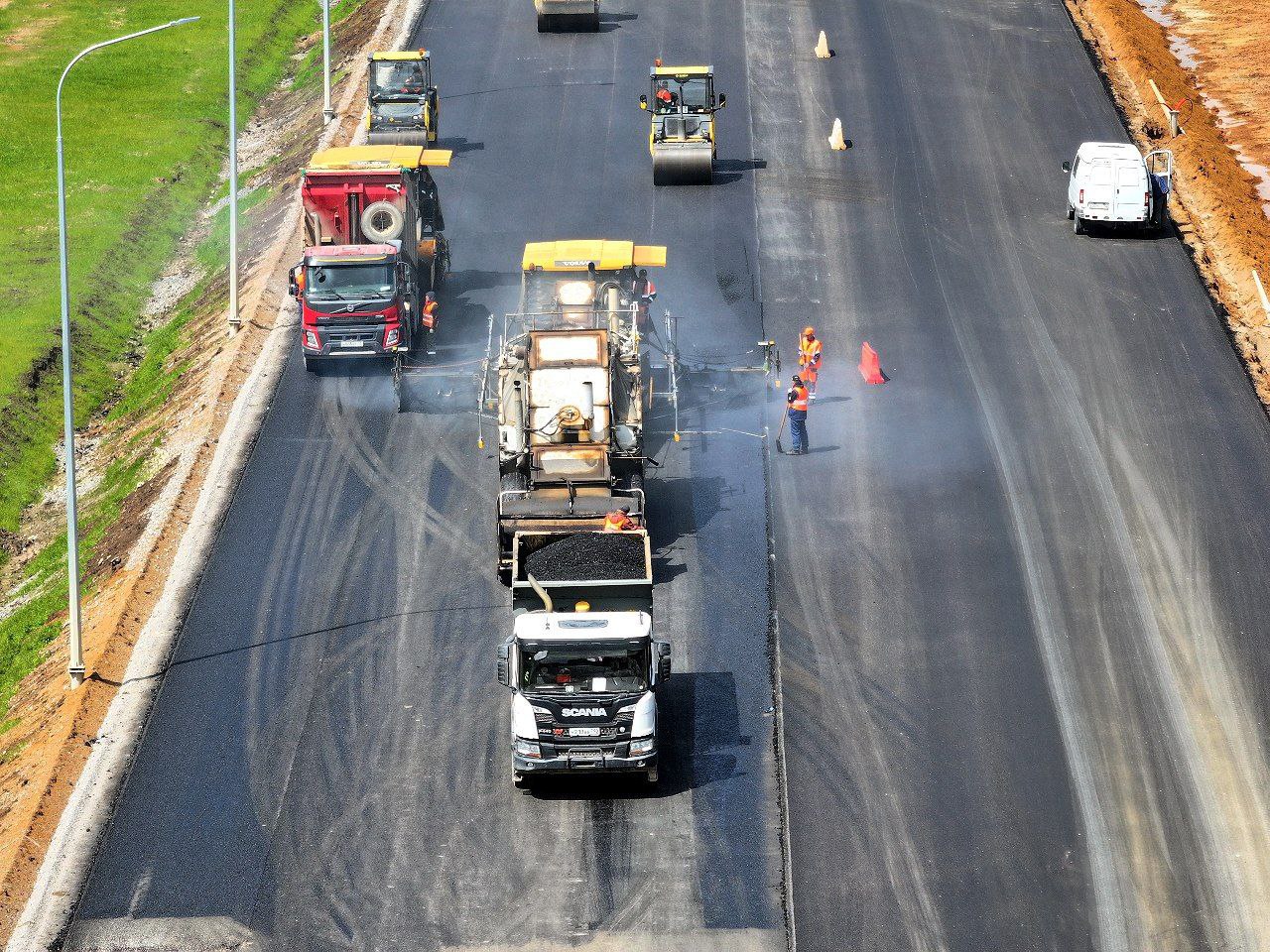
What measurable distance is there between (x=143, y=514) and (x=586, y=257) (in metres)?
10.8

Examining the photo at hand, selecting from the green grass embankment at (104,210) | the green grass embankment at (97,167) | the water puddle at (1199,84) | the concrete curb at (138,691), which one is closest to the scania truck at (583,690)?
the concrete curb at (138,691)

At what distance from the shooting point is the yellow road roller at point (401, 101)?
5116 centimetres

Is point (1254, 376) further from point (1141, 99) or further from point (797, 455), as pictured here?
point (1141, 99)

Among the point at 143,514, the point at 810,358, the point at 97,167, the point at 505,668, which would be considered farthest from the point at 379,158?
the point at 505,668

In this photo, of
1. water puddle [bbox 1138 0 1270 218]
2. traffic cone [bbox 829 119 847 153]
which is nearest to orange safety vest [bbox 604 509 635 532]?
traffic cone [bbox 829 119 847 153]

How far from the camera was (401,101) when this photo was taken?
51688 mm

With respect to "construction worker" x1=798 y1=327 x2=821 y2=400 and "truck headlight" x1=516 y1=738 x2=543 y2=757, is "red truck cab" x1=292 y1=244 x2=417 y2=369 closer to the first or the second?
"construction worker" x1=798 y1=327 x2=821 y2=400

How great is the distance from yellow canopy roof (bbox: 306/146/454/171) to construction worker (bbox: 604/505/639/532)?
14.8 meters

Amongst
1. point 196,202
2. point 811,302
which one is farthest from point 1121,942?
point 196,202

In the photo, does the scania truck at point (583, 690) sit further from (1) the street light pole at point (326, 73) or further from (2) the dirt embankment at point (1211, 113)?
(1) the street light pole at point (326, 73)

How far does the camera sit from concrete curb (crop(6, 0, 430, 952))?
25891 mm

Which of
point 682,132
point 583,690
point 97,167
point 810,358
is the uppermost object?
point 583,690

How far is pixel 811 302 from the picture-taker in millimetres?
43250

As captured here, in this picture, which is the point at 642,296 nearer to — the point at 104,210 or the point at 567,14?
the point at 567,14
